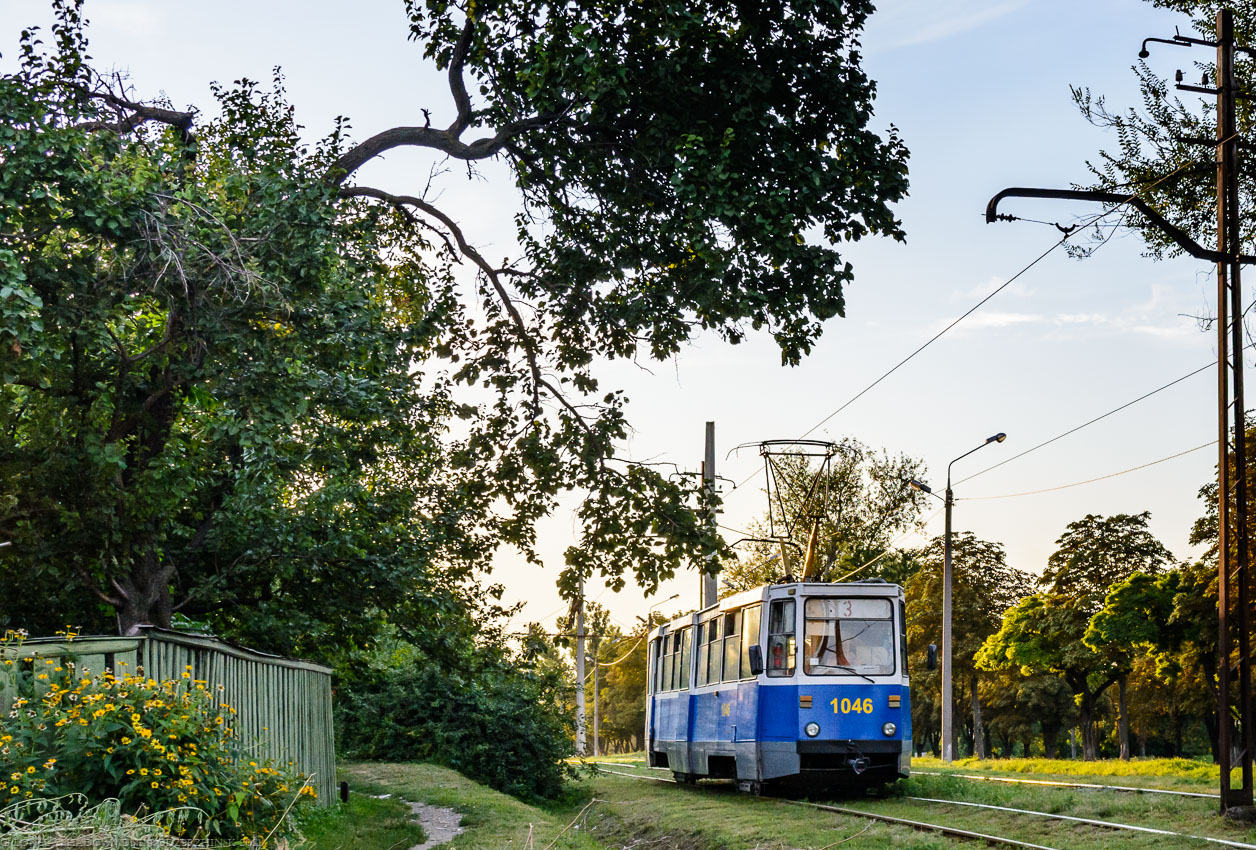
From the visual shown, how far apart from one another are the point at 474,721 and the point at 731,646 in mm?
7751

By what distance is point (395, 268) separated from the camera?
1775 centimetres

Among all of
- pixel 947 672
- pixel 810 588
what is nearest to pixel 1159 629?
pixel 947 672

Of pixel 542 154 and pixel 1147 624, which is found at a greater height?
pixel 542 154

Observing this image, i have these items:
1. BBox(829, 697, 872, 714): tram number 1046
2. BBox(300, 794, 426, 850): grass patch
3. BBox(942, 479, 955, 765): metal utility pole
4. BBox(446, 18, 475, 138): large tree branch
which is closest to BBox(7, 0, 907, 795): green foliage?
BBox(446, 18, 475, 138): large tree branch

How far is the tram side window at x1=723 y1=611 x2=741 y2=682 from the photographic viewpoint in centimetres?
2155

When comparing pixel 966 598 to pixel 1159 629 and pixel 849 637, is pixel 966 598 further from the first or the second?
pixel 849 637

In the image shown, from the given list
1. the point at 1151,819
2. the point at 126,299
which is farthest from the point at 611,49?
the point at 1151,819

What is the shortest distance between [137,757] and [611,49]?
Result: 749cm

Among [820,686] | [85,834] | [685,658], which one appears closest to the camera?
[85,834]

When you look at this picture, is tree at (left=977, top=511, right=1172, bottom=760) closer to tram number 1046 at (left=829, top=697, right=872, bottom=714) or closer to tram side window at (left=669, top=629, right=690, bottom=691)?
tram side window at (left=669, top=629, right=690, bottom=691)

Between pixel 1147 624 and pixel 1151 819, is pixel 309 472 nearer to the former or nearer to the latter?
pixel 1151 819

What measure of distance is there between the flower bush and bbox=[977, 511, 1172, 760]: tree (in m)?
44.8

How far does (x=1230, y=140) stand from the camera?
1574 centimetres

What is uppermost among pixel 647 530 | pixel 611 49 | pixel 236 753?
pixel 611 49
